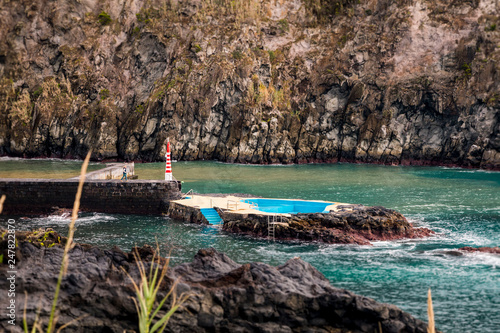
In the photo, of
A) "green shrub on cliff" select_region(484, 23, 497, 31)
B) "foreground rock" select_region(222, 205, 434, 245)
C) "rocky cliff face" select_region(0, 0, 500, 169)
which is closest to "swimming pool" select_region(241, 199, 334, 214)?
"foreground rock" select_region(222, 205, 434, 245)

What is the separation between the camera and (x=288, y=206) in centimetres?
3331

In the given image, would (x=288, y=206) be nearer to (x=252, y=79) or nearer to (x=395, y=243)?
(x=395, y=243)

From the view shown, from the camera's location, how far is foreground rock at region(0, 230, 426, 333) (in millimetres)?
12844

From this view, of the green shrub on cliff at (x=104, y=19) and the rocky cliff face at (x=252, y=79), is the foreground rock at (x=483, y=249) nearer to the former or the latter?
the rocky cliff face at (x=252, y=79)

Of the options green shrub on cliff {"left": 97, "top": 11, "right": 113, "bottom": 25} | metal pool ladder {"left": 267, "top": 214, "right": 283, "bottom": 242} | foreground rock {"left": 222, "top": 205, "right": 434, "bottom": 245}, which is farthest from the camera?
green shrub on cliff {"left": 97, "top": 11, "right": 113, "bottom": 25}

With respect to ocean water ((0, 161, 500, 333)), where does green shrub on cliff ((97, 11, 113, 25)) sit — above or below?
above

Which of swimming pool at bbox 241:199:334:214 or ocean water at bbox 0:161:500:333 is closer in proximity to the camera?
ocean water at bbox 0:161:500:333

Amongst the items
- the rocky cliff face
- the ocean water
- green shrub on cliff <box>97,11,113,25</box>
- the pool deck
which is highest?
green shrub on cliff <box>97,11,113,25</box>

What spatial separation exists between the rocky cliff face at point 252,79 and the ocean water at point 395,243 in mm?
25157

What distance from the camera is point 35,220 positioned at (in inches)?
1292

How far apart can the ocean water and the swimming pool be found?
4.83 m

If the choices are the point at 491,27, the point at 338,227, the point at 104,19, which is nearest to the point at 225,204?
the point at 338,227

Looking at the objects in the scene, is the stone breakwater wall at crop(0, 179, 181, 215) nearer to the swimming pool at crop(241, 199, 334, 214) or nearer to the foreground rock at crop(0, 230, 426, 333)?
the swimming pool at crop(241, 199, 334, 214)

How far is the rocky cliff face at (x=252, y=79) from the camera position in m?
78.1
